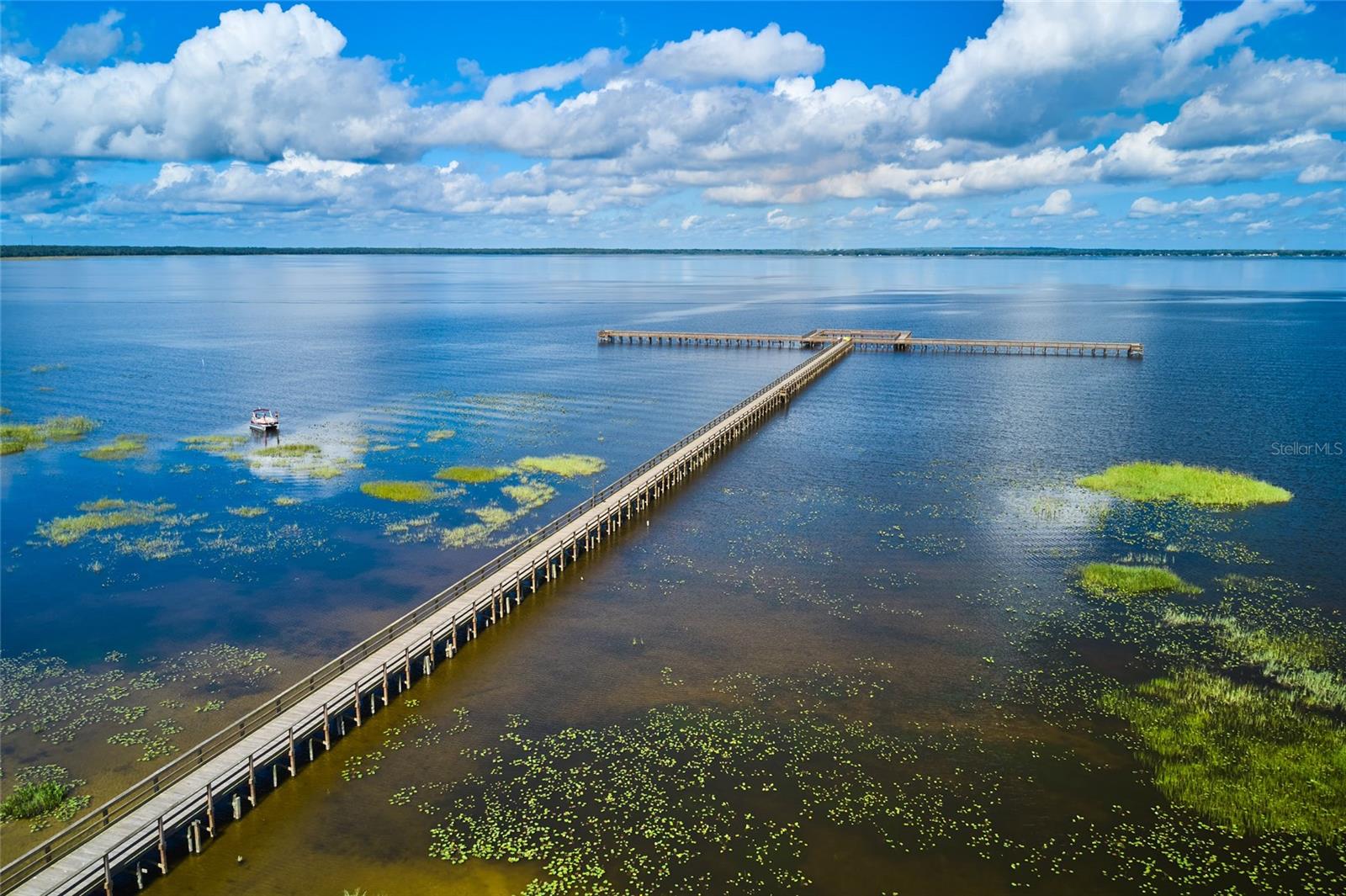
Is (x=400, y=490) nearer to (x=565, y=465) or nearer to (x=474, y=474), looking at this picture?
(x=474, y=474)

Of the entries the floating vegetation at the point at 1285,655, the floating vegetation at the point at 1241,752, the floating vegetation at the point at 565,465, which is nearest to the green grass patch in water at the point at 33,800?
the floating vegetation at the point at 1241,752

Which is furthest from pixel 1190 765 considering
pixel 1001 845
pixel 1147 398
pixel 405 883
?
pixel 1147 398

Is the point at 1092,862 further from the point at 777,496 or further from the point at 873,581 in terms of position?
the point at 777,496

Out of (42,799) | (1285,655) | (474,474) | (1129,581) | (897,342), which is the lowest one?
(42,799)

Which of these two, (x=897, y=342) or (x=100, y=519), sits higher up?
(x=897, y=342)

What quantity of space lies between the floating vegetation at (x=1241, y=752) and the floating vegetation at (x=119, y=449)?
64.7 metres

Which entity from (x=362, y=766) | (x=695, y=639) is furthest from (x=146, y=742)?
(x=695, y=639)

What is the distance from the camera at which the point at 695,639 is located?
1380 inches

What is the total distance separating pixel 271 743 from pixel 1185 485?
176 feet

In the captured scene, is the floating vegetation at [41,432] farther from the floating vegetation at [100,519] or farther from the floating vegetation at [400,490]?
the floating vegetation at [400,490]

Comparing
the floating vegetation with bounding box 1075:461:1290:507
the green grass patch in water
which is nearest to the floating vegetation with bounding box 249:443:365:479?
the green grass patch in water

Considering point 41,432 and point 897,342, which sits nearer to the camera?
point 41,432

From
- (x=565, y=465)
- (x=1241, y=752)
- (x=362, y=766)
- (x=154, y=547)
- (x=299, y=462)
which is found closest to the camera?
(x=362, y=766)

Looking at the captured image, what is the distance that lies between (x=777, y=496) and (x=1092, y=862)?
108 feet
